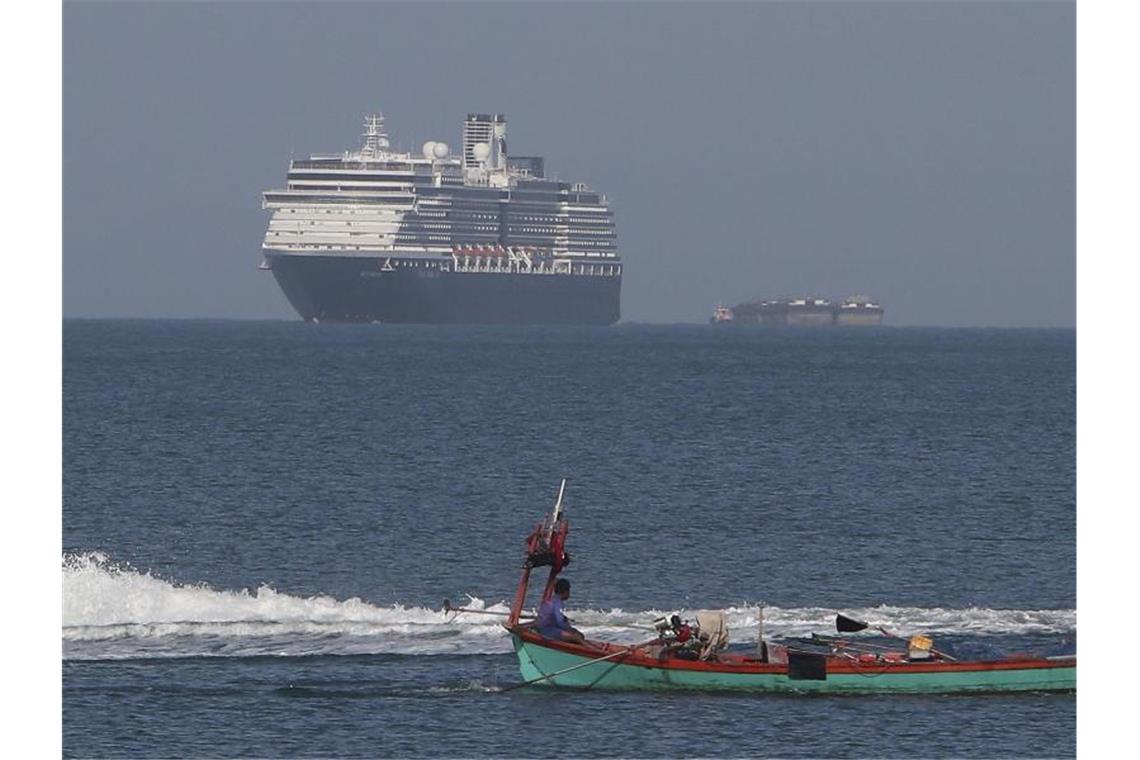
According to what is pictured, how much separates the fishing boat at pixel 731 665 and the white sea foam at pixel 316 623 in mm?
2545

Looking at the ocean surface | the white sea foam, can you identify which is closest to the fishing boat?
the ocean surface

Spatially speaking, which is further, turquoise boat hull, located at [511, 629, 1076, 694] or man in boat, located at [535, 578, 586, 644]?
man in boat, located at [535, 578, 586, 644]

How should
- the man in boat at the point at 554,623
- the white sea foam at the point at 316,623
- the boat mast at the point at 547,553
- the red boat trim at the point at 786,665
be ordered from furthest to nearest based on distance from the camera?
the white sea foam at the point at 316,623 < the man in boat at the point at 554,623 < the boat mast at the point at 547,553 < the red boat trim at the point at 786,665

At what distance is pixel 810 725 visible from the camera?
94.9ft

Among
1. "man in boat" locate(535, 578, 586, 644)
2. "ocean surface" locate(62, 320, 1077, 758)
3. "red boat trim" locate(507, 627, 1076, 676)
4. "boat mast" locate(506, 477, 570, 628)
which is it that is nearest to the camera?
"ocean surface" locate(62, 320, 1077, 758)

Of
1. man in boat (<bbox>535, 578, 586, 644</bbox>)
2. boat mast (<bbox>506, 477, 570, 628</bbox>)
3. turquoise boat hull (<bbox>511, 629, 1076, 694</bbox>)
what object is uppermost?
boat mast (<bbox>506, 477, 570, 628</bbox>)

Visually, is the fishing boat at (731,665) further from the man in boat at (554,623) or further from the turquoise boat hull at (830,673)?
the man in boat at (554,623)

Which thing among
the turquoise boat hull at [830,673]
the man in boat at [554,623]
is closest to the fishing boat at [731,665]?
the turquoise boat hull at [830,673]

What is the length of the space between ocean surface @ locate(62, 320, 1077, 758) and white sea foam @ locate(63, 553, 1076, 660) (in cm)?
8

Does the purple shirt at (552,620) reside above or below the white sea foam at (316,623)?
above

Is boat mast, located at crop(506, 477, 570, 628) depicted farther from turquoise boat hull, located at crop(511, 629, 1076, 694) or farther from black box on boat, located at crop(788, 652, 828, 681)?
black box on boat, located at crop(788, 652, 828, 681)

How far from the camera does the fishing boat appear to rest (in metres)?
30.3

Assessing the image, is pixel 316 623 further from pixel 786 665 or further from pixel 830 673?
pixel 830 673

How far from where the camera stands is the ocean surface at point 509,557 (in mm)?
28828
